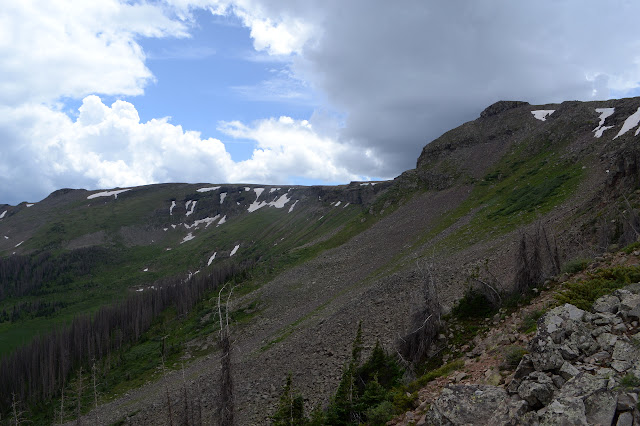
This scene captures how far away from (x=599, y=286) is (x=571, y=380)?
6.09m

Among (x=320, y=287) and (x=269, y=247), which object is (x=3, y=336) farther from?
(x=320, y=287)

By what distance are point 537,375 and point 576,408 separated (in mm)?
1523

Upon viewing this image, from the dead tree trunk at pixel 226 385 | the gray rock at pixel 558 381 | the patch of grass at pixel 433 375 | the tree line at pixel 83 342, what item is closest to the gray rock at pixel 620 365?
the gray rock at pixel 558 381

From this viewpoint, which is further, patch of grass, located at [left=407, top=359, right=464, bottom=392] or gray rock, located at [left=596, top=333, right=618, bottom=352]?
patch of grass, located at [left=407, top=359, right=464, bottom=392]

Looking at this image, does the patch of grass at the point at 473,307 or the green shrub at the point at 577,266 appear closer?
the green shrub at the point at 577,266

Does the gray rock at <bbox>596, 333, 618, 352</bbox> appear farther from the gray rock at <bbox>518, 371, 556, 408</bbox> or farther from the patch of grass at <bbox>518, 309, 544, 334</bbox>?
the patch of grass at <bbox>518, 309, 544, 334</bbox>

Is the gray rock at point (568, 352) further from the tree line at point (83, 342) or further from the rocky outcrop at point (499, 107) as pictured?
the rocky outcrop at point (499, 107)

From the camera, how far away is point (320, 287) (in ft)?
196

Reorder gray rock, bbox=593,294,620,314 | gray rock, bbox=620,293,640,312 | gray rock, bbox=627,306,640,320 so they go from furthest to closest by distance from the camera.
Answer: gray rock, bbox=593,294,620,314 < gray rock, bbox=620,293,640,312 < gray rock, bbox=627,306,640,320

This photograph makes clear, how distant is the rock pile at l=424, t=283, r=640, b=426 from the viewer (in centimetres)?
664

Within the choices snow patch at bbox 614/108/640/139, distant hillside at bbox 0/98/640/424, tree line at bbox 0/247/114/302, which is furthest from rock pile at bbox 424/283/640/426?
tree line at bbox 0/247/114/302

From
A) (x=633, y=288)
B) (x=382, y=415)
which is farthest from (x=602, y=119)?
(x=382, y=415)

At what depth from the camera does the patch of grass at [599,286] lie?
1152 centimetres

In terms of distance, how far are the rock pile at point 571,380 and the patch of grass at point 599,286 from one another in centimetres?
126
